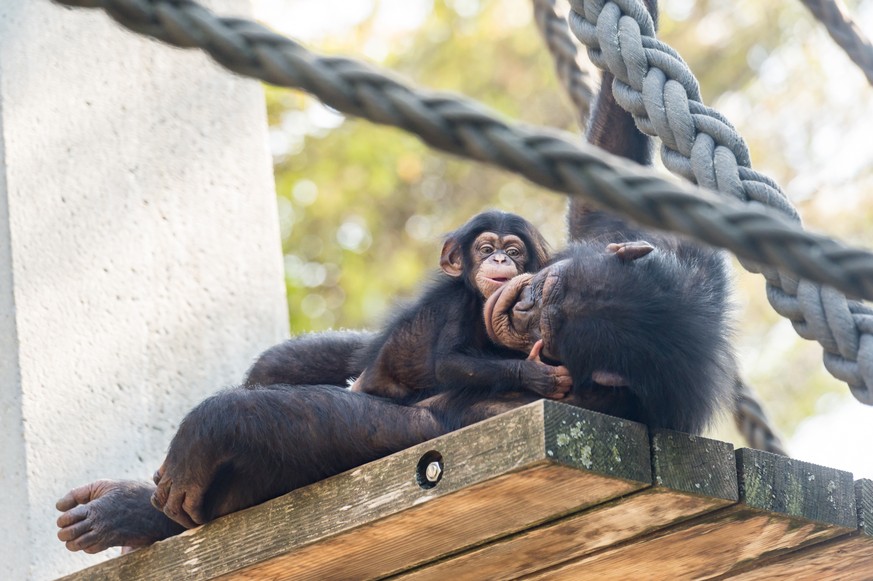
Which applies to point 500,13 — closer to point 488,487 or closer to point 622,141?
point 622,141

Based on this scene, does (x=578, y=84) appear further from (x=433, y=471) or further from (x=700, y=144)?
(x=433, y=471)

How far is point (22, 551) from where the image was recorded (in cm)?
357

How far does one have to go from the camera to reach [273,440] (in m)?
2.95

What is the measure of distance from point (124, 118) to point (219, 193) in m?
0.40

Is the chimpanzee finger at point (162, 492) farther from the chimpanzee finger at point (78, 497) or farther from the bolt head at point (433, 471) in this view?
the bolt head at point (433, 471)

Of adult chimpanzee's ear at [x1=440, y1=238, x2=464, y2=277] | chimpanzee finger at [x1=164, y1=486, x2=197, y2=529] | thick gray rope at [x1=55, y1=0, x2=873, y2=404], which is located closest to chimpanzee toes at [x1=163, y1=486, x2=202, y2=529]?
chimpanzee finger at [x1=164, y1=486, x2=197, y2=529]

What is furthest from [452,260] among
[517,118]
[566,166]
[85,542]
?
[517,118]

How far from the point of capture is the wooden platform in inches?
97.3

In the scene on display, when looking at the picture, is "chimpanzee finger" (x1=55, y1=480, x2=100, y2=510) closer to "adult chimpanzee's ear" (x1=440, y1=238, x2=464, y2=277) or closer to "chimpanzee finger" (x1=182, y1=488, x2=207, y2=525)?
"chimpanzee finger" (x1=182, y1=488, x2=207, y2=525)

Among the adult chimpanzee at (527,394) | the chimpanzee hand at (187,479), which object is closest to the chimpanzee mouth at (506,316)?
the adult chimpanzee at (527,394)

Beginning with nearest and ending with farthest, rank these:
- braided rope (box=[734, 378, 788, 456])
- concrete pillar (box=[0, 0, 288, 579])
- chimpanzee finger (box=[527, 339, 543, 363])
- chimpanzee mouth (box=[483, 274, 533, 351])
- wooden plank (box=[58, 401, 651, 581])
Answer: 1. wooden plank (box=[58, 401, 651, 581])
2. chimpanzee finger (box=[527, 339, 543, 363])
3. chimpanzee mouth (box=[483, 274, 533, 351])
4. concrete pillar (box=[0, 0, 288, 579])
5. braided rope (box=[734, 378, 788, 456])

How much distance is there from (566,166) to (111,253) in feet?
8.59

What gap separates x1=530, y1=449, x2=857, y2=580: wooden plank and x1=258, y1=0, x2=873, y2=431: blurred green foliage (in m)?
9.09

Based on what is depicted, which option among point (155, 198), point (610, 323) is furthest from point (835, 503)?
point (155, 198)
